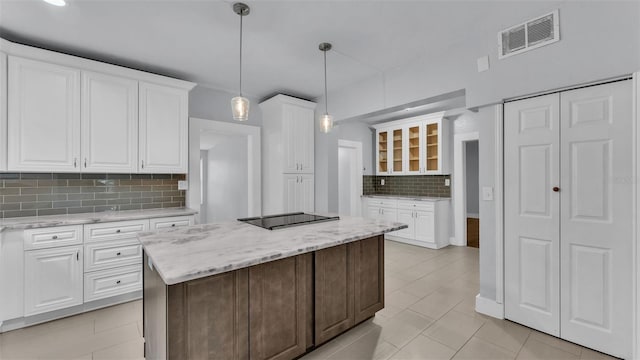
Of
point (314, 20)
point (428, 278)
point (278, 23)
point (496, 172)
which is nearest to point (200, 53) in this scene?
point (278, 23)

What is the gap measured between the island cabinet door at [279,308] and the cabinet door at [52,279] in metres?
2.11

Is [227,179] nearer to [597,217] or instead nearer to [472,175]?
[597,217]

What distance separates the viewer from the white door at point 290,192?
3961mm

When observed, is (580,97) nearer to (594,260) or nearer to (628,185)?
(628,185)

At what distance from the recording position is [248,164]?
14.2 feet

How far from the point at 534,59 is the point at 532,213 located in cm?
125

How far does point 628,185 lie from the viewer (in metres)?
1.88

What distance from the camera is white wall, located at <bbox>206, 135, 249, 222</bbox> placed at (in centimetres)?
508

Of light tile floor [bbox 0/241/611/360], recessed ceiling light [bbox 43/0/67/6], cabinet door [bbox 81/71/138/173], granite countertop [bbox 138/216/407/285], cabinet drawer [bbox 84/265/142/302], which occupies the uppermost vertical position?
recessed ceiling light [bbox 43/0/67/6]

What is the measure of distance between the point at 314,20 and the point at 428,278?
3174 mm

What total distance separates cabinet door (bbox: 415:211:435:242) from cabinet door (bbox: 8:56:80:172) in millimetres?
4847

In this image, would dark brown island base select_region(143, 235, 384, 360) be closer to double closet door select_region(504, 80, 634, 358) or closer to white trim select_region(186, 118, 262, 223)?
double closet door select_region(504, 80, 634, 358)

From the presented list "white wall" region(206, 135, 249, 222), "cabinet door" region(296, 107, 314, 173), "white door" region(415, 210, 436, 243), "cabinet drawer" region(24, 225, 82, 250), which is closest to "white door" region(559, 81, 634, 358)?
"white door" region(415, 210, 436, 243)

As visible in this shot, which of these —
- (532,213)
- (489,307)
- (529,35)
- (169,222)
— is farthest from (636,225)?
(169,222)
